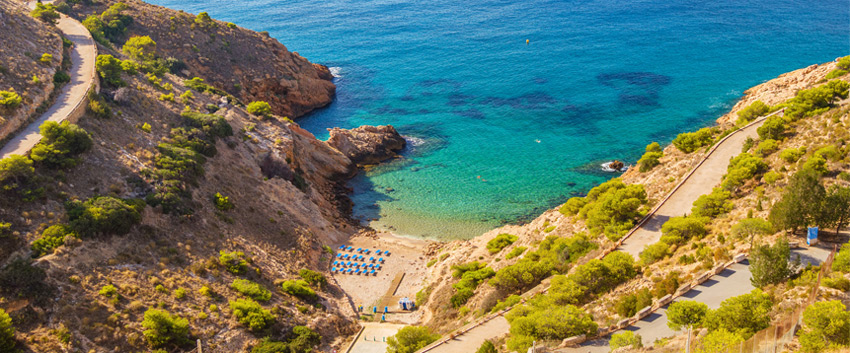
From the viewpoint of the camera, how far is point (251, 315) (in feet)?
114

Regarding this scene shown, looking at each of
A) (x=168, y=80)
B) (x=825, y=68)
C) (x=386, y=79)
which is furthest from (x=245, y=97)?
(x=825, y=68)

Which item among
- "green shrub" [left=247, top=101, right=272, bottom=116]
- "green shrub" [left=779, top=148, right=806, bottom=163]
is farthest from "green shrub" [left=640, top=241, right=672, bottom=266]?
"green shrub" [left=247, top=101, right=272, bottom=116]

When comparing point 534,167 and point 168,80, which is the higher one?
point 168,80

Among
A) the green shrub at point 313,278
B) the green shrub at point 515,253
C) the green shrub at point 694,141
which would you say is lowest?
the green shrub at point 313,278

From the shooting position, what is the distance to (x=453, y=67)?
10288 centimetres

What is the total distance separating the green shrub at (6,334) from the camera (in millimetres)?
25891

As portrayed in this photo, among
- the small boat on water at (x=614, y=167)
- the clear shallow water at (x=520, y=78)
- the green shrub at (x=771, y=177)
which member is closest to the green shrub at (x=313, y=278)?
the clear shallow water at (x=520, y=78)

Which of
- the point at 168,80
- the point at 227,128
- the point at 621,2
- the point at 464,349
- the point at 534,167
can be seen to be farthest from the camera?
the point at 621,2

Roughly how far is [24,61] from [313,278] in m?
31.8

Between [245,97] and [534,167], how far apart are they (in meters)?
44.0

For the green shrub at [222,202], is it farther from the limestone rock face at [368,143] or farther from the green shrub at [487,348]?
the green shrub at [487,348]

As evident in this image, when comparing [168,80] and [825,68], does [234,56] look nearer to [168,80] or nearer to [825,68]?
[168,80]

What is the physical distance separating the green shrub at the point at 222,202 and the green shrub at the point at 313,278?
834 cm

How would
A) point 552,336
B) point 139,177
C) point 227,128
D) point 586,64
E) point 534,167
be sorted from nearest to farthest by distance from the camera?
point 552,336 → point 139,177 → point 227,128 → point 534,167 → point 586,64
